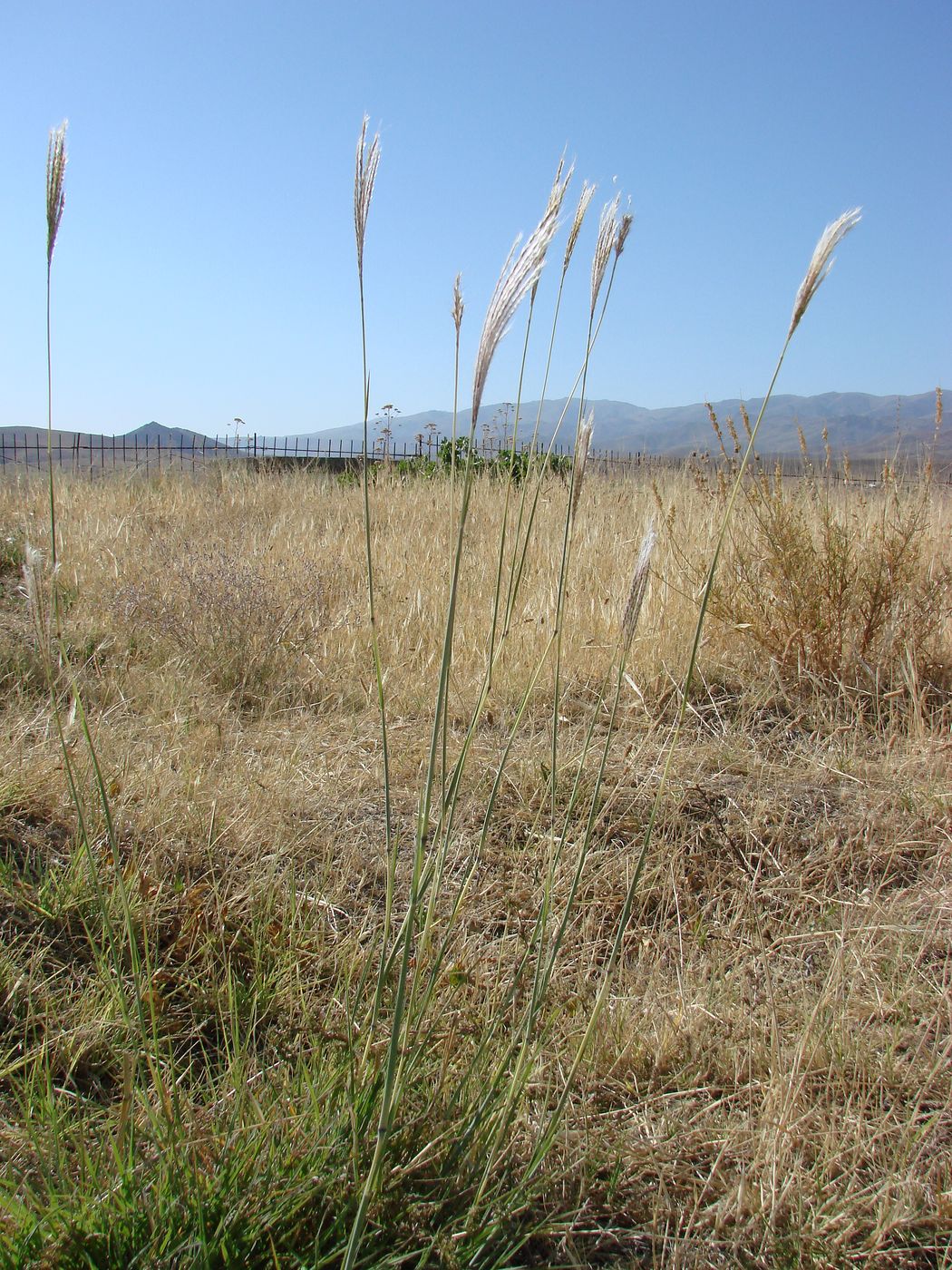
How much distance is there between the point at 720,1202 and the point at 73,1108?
1033mm

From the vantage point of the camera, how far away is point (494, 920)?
2.09 metres

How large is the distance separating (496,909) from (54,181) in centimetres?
173

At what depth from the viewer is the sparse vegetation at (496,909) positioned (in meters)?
1.15

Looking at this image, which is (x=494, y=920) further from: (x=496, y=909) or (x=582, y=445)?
(x=582, y=445)

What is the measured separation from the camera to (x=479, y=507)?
658 cm

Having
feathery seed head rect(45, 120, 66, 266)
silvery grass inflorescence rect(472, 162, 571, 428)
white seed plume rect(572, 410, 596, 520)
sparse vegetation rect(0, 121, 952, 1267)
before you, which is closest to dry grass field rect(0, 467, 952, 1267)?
sparse vegetation rect(0, 121, 952, 1267)

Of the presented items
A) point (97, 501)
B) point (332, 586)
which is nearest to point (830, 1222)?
point (332, 586)

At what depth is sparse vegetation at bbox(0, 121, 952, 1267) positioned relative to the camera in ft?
3.77

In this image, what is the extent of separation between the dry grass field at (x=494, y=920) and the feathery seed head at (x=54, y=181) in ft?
1.98

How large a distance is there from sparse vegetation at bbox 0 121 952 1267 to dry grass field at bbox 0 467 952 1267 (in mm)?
11

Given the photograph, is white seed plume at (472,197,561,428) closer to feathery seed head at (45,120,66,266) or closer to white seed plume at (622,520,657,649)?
white seed plume at (622,520,657,649)

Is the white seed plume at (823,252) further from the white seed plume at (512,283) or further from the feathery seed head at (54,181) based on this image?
the feathery seed head at (54,181)

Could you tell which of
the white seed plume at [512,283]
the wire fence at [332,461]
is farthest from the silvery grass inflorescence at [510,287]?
the wire fence at [332,461]

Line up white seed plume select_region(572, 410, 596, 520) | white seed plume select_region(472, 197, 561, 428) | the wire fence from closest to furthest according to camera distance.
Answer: white seed plume select_region(472, 197, 561, 428)
white seed plume select_region(572, 410, 596, 520)
the wire fence
